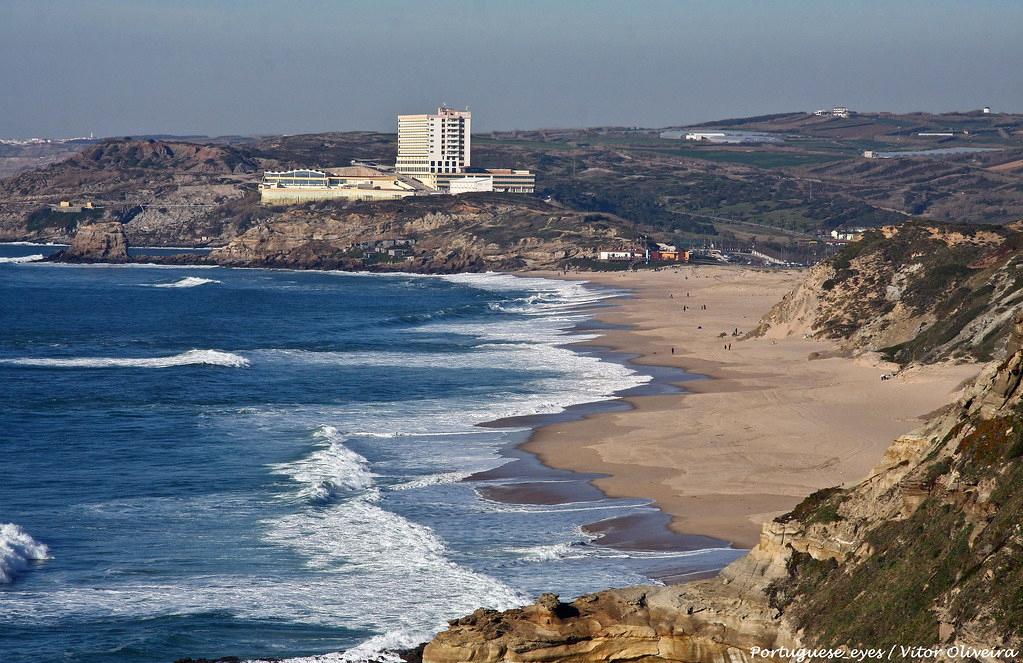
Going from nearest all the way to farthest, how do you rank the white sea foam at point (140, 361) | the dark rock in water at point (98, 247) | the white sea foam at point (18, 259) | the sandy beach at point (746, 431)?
the sandy beach at point (746, 431), the white sea foam at point (140, 361), the white sea foam at point (18, 259), the dark rock in water at point (98, 247)

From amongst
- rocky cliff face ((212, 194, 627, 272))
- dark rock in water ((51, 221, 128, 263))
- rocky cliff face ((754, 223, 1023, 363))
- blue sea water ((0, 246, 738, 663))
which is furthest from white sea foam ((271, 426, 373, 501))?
dark rock in water ((51, 221, 128, 263))

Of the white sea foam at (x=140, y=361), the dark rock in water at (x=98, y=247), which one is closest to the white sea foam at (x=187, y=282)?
the dark rock in water at (x=98, y=247)

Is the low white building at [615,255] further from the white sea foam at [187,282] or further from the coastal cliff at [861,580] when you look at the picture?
the coastal cliff at [861,580]

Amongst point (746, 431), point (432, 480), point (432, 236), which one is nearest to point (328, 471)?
point (432, 480)

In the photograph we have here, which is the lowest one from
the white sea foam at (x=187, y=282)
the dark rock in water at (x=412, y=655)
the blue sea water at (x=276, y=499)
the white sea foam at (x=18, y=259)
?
the white sea foam at (x=18, y=259)

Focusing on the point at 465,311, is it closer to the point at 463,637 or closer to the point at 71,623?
the point at 71,623

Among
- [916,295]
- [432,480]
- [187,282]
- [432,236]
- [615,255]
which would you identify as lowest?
[187,282]

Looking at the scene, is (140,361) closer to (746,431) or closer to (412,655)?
(746,431)
